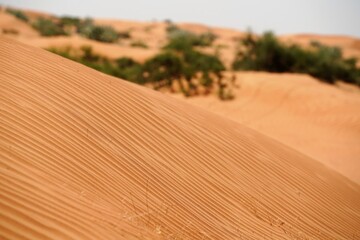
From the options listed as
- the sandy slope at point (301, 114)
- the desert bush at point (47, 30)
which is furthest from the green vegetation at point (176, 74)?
the desert bush at point (47, 30)

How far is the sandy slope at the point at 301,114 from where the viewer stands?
10.3 meters

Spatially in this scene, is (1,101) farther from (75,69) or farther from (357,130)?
(357,130)

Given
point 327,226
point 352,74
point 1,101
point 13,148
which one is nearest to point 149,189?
point 13,148

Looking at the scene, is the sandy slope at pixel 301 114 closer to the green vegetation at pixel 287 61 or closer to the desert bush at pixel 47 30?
the green vegetation at pixel 287 61

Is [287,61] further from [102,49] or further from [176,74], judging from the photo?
[102,49]

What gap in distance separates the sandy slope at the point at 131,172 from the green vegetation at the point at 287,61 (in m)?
14.4

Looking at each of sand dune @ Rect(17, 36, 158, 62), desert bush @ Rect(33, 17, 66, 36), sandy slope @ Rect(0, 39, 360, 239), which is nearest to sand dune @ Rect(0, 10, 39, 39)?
desert bush @ Rect(33, 17, 66, 36)

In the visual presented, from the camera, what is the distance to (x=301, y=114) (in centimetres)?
1326

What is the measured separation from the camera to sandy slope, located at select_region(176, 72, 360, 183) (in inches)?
406

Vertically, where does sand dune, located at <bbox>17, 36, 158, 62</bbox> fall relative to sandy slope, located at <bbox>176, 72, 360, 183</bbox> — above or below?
above

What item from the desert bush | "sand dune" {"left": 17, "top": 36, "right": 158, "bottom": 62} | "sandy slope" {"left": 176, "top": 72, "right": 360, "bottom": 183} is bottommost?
"sandy slope" {"left": 176, "top": 72, "right": 360, "bottom": 183}

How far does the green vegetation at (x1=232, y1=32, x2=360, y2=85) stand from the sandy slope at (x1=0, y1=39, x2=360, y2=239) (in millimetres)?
14396

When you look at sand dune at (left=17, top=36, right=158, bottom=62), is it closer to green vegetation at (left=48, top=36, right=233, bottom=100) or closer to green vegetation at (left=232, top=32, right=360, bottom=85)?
green vegetation at (left=48, top=36, right=233, bottom=100)

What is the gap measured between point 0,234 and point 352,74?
74.3ft
